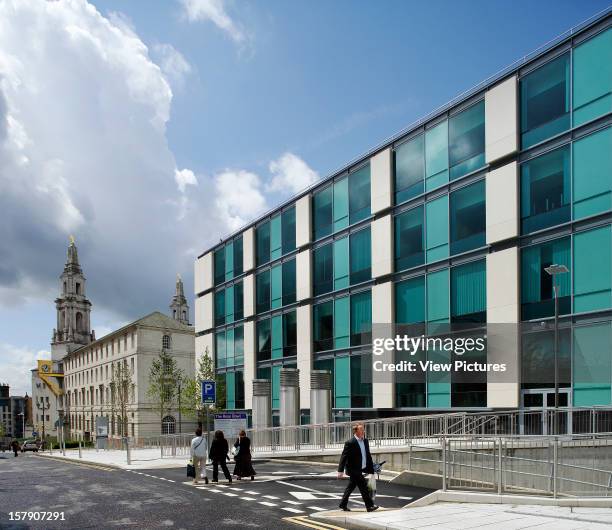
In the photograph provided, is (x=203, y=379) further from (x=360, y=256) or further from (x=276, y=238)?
(x=360, y=256)

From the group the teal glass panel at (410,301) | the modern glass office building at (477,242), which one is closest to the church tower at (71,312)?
the modern glass office building at (477,242)

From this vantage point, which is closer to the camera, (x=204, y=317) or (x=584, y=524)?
(x=584, y=524)

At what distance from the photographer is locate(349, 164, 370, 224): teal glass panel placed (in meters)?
37.6

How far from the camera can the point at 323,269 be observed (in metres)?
41.2

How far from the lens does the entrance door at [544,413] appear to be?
22516mm

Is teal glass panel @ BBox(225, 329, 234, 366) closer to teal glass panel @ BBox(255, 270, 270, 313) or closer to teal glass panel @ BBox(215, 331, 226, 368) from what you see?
teal glass panel @ BBox(215, 331, 226, 368)

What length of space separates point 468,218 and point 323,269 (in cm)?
1273

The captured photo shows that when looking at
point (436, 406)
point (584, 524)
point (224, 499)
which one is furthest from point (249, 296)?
point (584, 524)

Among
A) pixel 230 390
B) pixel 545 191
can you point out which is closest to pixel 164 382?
pixel 230 390

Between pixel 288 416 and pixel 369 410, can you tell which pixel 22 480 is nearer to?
pixel 288 416

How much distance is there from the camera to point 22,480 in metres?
22.6

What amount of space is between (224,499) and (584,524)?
8.49 m

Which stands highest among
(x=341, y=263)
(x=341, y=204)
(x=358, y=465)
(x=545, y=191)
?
(x=341, y=204)

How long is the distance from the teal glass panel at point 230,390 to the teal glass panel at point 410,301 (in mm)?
20306
